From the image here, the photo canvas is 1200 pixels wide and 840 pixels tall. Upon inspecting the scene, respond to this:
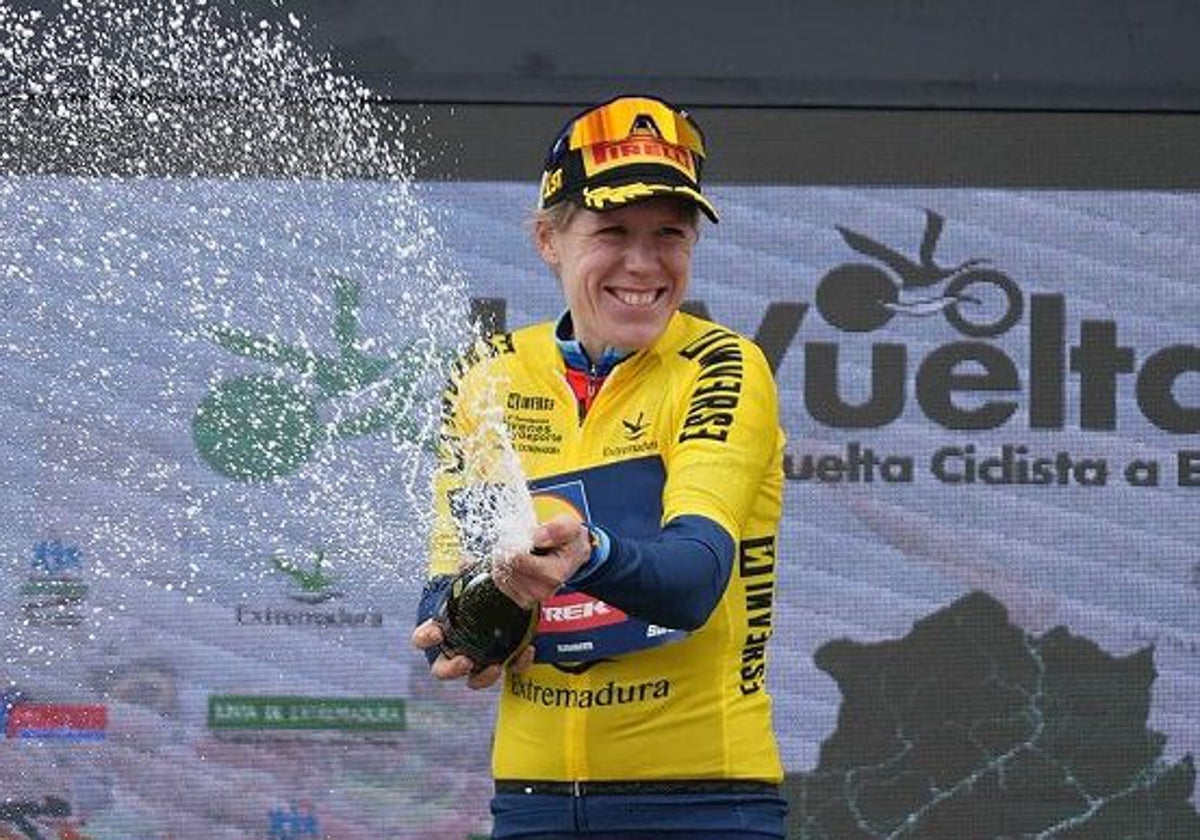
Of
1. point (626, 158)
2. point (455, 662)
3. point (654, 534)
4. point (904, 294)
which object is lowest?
point (455, 662)

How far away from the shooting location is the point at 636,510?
263 centimetres

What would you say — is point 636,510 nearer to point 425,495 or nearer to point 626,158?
point 626,158

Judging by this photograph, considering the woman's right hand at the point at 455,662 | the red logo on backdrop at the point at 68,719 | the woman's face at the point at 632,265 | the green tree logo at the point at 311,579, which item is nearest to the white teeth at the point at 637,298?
the woman's face at the point at 632,265

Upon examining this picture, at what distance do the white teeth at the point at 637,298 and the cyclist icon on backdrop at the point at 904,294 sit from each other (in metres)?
2.32

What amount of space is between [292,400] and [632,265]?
91.9 inches

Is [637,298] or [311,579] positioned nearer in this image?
[637,298]

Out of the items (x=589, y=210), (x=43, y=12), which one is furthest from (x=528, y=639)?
(x=43, y=12)

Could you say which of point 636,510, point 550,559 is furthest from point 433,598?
point 550,559

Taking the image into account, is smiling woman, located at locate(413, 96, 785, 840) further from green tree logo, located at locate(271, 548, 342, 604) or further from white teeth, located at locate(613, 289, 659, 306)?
green tree logo, located at locate(271, 548, 342, 604)

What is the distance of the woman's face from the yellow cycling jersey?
2.4 inches

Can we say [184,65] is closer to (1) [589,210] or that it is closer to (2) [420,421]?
(2) [420,421]

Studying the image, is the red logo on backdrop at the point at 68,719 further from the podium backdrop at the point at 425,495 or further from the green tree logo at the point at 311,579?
the green tree logo at the point at 311,579

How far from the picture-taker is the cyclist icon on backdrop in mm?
4941

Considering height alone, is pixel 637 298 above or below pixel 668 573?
above
